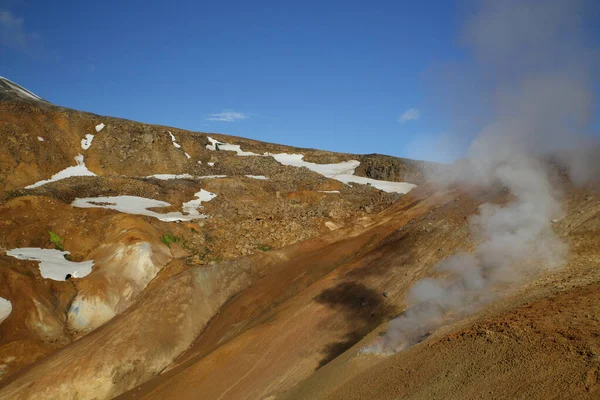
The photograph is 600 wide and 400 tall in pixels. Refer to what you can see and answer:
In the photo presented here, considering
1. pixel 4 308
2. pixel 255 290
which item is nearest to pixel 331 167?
pixel 255 290

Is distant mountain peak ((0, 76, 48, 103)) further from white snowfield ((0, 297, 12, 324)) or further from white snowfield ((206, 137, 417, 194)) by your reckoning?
white snowfield ((0, 297, 12, 324))

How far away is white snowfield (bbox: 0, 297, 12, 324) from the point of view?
21703mm

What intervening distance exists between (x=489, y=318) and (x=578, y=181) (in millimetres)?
8694

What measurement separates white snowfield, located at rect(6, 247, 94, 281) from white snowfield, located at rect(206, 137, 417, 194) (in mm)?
31578

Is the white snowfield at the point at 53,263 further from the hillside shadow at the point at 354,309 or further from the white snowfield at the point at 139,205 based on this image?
the hillside shadow at the point at 354,309

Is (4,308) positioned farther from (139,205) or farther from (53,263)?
(139,205)

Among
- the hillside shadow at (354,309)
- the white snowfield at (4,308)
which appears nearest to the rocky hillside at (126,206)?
the white snowfield at (4,308)

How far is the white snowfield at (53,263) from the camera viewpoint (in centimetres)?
2508

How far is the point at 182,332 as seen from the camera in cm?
2175

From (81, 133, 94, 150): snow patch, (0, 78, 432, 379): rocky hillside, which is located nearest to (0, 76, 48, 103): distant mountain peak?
(0, 78, 432, 379): rocky hillside

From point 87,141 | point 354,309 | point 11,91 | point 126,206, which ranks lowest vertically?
point 354,309

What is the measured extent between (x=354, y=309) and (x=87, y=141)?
143 ft

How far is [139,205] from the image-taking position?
36.9 meters

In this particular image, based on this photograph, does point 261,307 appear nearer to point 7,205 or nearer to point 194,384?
point 194,384
